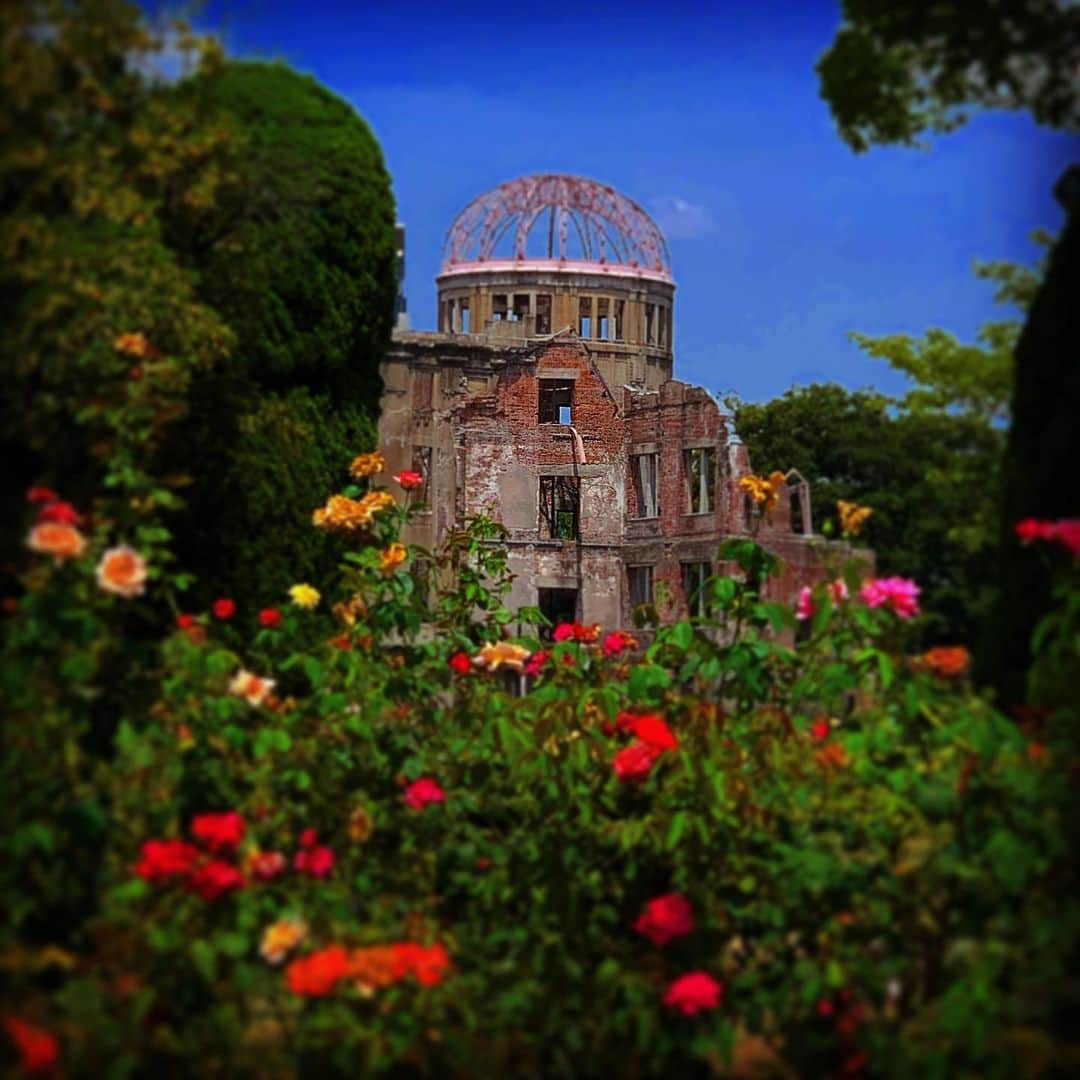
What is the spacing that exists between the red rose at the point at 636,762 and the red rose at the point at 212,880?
226cm

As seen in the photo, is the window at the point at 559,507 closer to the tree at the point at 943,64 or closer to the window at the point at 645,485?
the window at the point at 645,485

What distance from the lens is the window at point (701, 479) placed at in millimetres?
39875

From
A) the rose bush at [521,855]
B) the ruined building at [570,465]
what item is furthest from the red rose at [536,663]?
the ruined building at [570,465]

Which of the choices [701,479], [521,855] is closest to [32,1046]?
[521,855]

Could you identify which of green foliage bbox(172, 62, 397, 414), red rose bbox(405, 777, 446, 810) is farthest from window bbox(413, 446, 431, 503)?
red rose bbox(405, 777, 446, 810)

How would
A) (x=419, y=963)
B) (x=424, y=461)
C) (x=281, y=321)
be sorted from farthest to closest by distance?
1. (x=424, y=461)
2. (x=281, y=321)
3. (x=419, y=963)

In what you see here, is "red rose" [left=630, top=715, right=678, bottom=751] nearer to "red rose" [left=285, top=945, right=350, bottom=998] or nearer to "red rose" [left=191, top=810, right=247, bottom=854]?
"red rose" [left=191, top=810, right=247, bottom=854]

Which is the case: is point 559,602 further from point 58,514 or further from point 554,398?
point 58,514

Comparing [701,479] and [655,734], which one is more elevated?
[701,479]

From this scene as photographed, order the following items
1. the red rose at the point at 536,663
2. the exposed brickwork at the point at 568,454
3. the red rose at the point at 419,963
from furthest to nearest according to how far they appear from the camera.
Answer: the exposed brickwork at the point at 568,454
the red rose at the point at 536,663
the red rose at the point at 419,963

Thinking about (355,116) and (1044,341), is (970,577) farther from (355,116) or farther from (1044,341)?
(355,116)

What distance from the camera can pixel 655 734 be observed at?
9141 millimetres

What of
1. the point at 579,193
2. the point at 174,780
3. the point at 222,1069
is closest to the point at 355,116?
the point at 174,780

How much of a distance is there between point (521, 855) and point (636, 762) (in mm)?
627
